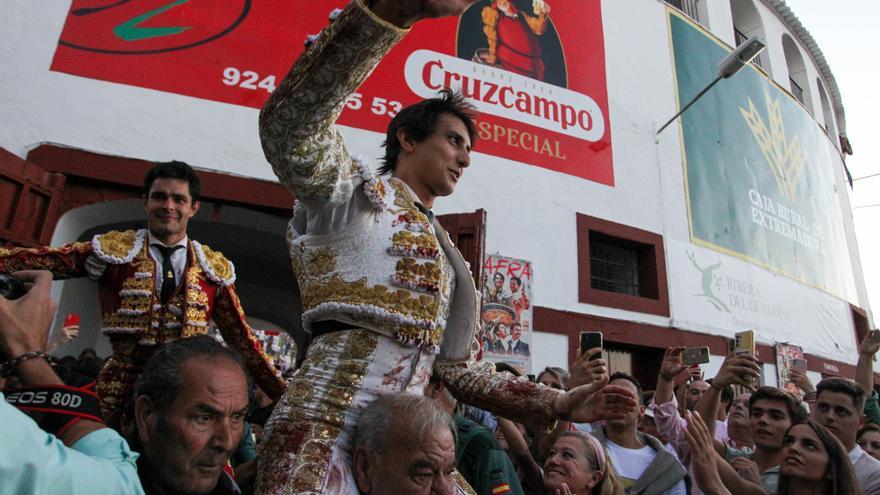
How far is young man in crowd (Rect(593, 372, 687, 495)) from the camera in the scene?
3.08m

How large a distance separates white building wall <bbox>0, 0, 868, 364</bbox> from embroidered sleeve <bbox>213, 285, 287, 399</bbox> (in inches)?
135

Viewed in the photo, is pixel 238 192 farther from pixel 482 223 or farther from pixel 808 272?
pixel 808 272

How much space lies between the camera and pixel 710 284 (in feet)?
27.8

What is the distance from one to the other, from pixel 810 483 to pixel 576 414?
1844 millimetres

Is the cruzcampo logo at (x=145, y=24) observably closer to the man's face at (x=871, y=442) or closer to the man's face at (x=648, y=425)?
the man's face at (x=648, y=425)

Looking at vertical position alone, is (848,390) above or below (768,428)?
above

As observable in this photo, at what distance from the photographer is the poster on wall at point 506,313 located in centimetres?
620

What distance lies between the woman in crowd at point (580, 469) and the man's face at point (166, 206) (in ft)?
6.49

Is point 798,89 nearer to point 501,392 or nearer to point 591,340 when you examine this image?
point 591,340

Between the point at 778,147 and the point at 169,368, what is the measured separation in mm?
12183

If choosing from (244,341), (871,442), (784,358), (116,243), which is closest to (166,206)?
(116,243)

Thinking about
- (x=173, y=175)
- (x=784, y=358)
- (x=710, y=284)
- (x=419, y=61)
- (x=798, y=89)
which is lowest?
(x=173, y=175)

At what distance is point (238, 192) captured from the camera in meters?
5.67

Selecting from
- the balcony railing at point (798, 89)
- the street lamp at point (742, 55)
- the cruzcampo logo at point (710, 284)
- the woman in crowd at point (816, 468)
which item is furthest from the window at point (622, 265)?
the balcony railing at point (798, 89)
